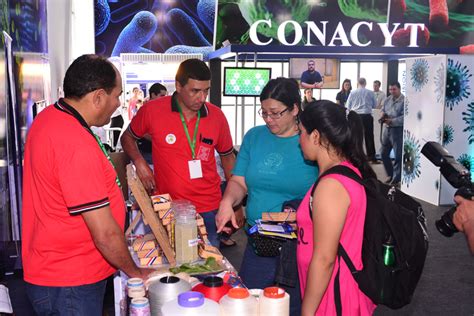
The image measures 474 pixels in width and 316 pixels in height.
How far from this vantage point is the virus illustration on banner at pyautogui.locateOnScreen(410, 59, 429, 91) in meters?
7.38

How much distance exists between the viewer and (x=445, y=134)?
6.99m

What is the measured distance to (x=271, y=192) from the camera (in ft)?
8.25

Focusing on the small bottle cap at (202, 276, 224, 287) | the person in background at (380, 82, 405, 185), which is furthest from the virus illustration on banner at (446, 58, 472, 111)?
the small bottle cap at (202, 276, 224, 287)

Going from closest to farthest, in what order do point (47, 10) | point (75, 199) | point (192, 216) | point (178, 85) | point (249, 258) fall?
point (75, 199) < point (192, 216) < point (249, 258) < point (178, 85) < point (47, 10)

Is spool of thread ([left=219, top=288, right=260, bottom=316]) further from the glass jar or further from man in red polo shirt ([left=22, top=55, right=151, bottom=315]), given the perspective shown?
the glass jar

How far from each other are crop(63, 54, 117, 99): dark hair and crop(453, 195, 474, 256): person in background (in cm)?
137

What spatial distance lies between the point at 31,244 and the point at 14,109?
5.79ft

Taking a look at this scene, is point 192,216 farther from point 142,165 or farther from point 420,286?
point 420,286

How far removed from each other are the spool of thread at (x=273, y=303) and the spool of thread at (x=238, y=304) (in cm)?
2

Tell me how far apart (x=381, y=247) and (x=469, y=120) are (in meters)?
5.93

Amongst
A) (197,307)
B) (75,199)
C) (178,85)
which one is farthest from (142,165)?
(197,307)

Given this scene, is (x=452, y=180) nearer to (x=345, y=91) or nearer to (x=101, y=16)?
(x=345, y=91)

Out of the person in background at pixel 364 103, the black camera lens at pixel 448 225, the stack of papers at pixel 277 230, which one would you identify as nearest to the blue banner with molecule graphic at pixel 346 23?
the person in background at pixel 364 103

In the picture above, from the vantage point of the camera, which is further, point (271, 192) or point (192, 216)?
point (271, 192)
